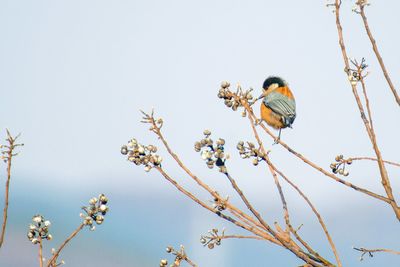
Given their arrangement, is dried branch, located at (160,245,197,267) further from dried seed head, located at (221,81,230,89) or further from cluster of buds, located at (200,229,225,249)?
dried seed head, located at (221,81,230,89)

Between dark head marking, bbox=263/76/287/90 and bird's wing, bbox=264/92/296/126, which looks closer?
bird's wing, bbox=264/92/296/126

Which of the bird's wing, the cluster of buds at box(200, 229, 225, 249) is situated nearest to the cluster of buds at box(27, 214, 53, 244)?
the cluster of buds at box(200, 229, 225, 249)

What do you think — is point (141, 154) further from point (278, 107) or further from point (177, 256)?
point (278, 107)

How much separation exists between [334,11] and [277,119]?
19.1 ft

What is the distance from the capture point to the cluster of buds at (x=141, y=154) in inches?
174

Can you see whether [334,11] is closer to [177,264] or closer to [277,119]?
[177,264]

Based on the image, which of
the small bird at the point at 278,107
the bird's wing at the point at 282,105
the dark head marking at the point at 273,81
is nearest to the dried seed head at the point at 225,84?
the small bird at the point at 278,107

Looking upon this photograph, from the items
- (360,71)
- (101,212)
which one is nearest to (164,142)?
(101,212)

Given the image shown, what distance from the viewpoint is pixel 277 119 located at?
35.2ft

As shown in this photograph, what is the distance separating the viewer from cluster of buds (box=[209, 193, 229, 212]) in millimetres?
4188

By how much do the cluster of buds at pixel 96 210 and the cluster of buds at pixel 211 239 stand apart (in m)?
0.59

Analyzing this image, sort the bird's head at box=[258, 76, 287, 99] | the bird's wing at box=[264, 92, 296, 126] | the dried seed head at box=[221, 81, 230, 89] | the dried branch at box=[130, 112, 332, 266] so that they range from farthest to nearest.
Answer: the bird's head at box=[258, 76, 287, 99] → the bird's wing at box=[264, 92, 296, 126] → the dried seed head at box=[221, 81, 230, 89] → the dried branch at box=[130, 112, 332, 266]

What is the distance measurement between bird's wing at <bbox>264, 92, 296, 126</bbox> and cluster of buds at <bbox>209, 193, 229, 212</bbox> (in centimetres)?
646

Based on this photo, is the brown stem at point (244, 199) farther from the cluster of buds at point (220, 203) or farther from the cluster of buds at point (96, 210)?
the cluster of buds at point (96, 210)
